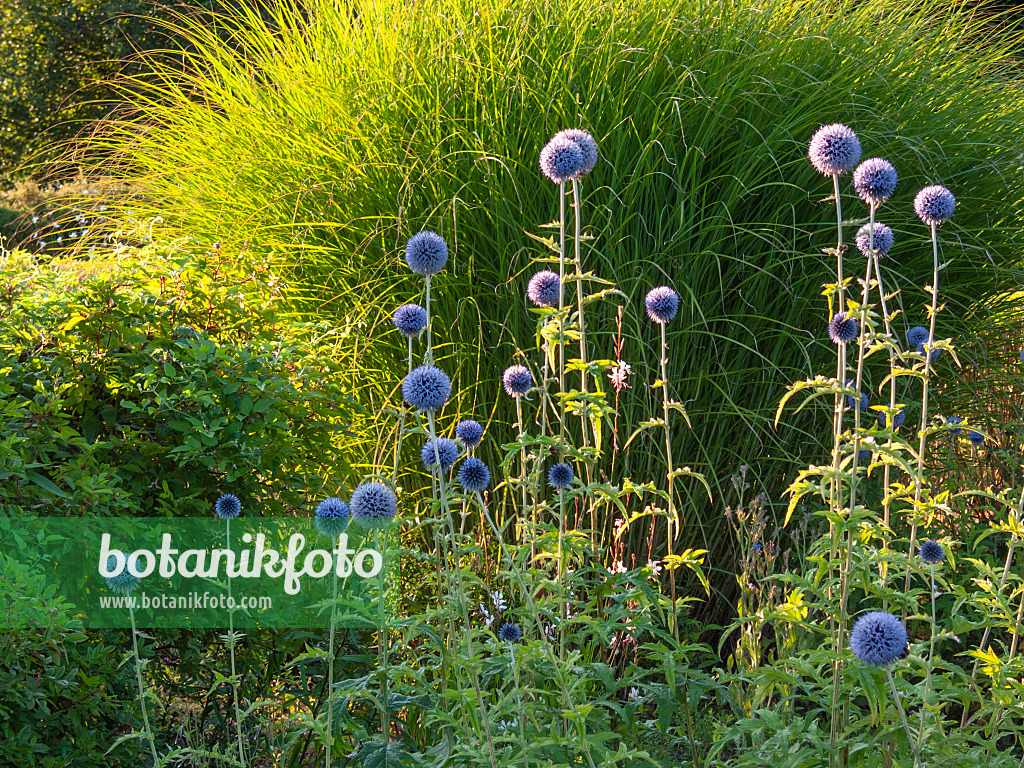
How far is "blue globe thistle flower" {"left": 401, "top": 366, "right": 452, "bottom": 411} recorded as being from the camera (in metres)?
1.72

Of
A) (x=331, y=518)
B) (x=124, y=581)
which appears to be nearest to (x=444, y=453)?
(x=331, y=518)

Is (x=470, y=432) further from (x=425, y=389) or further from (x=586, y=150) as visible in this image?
(x=586, y=150)

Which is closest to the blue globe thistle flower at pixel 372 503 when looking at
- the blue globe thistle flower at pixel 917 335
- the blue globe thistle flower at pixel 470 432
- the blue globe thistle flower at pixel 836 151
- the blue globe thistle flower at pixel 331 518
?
the blue globe thistle flower at pixel 331 518

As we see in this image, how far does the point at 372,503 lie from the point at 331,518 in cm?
17

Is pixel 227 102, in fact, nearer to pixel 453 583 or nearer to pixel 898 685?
pixel 453 583

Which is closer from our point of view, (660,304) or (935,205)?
(935,205)

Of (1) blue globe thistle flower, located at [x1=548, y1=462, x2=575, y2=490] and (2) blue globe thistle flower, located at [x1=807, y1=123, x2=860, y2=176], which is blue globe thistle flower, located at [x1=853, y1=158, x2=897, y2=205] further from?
(1) blue globe thistle flower, located at [x1=548, y1=462, x2=575, y2=490]

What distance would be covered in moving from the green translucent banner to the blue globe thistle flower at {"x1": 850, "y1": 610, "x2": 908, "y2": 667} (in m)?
1.18

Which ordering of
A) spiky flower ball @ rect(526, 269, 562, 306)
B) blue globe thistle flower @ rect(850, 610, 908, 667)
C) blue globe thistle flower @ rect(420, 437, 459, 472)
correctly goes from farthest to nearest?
1. spiky flower ball @ rect(526, 269, 562, 306)
2. blue globe thistle flower @ rect(420, 437, 459, 472)
3. blue globe thistle flower @ rect(850, 610, 908, 667)

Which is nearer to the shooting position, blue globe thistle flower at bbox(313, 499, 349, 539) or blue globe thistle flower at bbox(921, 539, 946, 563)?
blue globe thistle flower at bbox(313, 499, 349, 539)

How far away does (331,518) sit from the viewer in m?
1.84

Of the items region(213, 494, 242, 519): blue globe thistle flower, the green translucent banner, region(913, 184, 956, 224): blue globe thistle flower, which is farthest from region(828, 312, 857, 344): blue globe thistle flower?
region(213, 494, 242, 519): blue globe thistle flower

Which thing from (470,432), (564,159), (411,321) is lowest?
(470,432)

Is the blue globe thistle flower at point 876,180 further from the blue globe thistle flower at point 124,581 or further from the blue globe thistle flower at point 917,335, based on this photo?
the blue globe thistle flower at point 124,581
